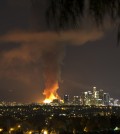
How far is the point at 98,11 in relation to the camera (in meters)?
4.35

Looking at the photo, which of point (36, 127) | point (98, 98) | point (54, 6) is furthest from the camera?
point (98, 98)

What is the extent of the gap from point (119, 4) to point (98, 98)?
155 m

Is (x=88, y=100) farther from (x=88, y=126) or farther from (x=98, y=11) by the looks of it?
(x=98, y=11)

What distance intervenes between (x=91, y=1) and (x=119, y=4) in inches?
9.8

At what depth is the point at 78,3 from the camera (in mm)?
4332

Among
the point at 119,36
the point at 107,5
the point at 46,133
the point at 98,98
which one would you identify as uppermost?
the point at 98,98

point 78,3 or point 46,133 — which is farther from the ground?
point 46,133

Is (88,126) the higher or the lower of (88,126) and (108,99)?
the lower

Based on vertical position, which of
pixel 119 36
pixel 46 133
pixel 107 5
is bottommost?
pixel 119 36

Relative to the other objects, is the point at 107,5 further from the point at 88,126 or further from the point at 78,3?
the point at 88,126

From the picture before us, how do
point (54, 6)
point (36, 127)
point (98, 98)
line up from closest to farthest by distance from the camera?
point (54, 6)
point (36, 127)
point (98, 98)

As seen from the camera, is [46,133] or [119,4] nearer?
[119,4]

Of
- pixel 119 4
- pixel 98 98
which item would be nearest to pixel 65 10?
pixel 119 4

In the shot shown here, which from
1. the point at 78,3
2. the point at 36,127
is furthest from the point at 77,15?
the point at 36,127
